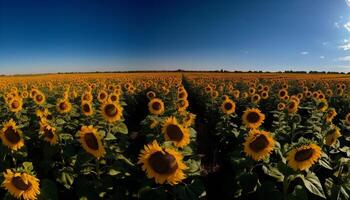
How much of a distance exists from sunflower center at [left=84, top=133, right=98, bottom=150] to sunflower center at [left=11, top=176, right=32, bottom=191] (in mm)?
959

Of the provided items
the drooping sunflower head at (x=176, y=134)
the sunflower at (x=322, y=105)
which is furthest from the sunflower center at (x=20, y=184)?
the sunflower at (x=322, y=105)

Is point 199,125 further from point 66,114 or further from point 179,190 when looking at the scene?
point 179,190

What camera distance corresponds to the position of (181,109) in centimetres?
711

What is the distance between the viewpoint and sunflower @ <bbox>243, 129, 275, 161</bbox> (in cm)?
466

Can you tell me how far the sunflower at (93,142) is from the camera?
4.29m

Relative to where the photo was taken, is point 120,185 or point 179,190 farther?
point 120,185

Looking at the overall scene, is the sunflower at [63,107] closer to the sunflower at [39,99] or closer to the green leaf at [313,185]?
the sunflower at [39,99]

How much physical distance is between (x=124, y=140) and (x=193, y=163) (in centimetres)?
248

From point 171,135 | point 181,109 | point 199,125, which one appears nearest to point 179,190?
point 171,135

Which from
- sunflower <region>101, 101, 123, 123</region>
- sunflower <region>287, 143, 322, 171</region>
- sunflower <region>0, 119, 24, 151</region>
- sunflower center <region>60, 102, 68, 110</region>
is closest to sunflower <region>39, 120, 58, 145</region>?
sunflower <region>0, 119, 24, 151</region>

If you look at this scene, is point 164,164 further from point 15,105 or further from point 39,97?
point 39,97

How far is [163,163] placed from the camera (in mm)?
3625

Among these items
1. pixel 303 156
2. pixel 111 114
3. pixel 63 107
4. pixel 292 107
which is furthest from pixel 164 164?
pixel 292 107

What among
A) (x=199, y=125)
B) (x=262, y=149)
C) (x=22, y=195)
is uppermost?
(x=262, y=149)
